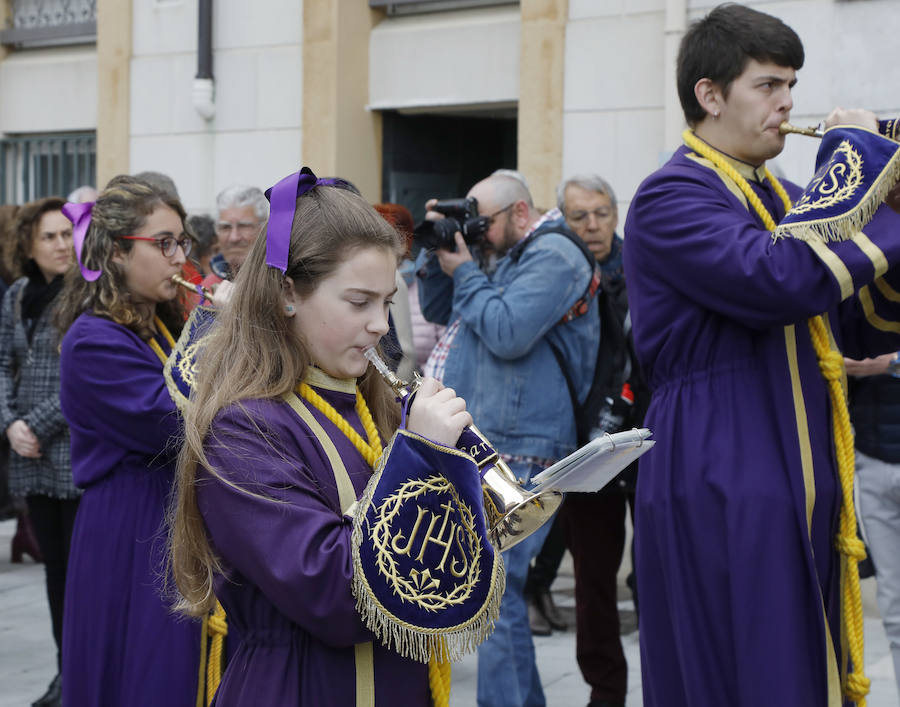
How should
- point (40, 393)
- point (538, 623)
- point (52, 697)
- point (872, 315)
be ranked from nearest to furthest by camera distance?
point (872, 315) → point (52, 697) → point (40, 393) → point (538, 623)

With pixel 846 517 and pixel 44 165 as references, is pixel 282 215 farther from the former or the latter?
pixel 44 165

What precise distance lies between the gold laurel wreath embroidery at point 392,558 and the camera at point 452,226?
101 inches

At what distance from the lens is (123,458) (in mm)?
3475

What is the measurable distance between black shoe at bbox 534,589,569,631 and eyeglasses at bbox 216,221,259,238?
6.85 feet

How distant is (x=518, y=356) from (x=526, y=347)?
0.21 ft

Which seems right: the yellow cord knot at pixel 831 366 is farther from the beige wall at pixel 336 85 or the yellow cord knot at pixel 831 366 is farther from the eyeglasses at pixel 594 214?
the beige wall at pixel 336 85

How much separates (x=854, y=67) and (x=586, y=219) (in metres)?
2.26

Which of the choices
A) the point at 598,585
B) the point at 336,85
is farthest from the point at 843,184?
the point at 336,85

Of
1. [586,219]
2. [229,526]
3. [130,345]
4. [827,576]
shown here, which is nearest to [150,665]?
[130,345]

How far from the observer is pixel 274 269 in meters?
2.21

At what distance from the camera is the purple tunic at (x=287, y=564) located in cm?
199

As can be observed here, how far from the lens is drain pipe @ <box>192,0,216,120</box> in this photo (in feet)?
30.7

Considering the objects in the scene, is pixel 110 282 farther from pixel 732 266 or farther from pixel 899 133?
pixel 899 133

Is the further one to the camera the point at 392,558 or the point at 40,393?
the point at 40,393
